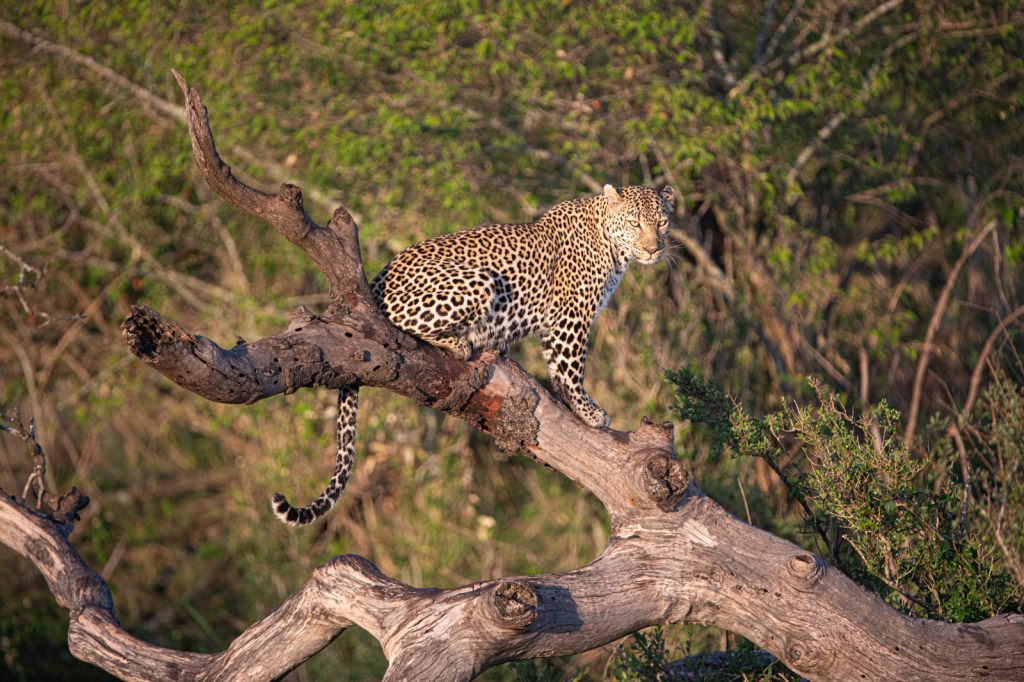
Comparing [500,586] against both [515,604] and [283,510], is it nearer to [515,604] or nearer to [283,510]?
[515,604]

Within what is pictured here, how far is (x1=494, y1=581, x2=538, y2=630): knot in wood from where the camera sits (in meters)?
4.17

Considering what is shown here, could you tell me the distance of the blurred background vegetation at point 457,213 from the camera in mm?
9500

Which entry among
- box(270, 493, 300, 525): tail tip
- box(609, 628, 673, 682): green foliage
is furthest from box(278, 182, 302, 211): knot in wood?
box(609, 628, 673, 682): green foliage

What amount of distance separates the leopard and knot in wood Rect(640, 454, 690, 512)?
0.86 meters

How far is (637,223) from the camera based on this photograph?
20.6 feet

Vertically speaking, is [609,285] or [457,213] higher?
[609,285]

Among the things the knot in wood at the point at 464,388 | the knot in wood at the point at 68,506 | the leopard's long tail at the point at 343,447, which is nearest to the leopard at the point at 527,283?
the leopard's long tail at the point at 343,447

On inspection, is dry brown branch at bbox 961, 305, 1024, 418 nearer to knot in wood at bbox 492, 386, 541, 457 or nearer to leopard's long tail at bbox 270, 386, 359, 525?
knot in wood at bbox 492, 386, 541, 457

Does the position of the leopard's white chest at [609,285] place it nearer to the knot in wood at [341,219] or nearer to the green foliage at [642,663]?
the knot in wood at [341,219]

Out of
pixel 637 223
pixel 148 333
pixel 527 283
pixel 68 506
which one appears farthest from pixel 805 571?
pixel 68 506

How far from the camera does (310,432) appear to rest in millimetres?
10469

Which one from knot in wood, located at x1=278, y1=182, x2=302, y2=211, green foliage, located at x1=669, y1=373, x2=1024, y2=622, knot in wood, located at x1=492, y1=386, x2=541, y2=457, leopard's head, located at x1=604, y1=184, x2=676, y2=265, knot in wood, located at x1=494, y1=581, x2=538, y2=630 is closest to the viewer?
knot in wood, located at x1=494, y1=581, x2=538, y2=630

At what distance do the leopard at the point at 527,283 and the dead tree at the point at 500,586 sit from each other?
29 cm

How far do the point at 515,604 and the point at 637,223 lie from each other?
314 cm
